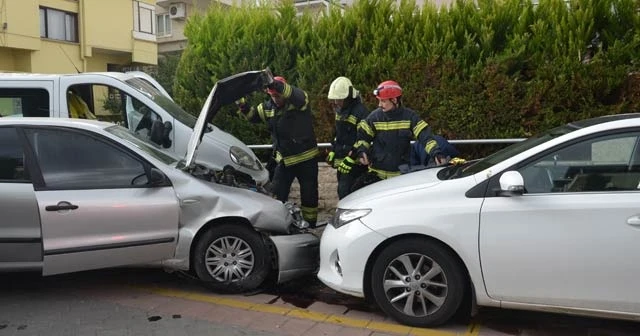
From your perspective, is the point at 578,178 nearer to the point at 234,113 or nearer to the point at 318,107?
the point at 318,107

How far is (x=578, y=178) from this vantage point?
364cm

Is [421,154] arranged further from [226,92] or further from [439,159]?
[226,92]

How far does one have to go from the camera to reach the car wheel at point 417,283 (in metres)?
3.77

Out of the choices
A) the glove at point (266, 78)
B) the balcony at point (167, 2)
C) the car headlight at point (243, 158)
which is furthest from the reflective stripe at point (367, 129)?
the balcony at point (167, 2)

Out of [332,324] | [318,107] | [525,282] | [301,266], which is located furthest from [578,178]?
[318,107]

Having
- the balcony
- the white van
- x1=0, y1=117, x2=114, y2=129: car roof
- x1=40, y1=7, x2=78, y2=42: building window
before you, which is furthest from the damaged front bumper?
the balcony

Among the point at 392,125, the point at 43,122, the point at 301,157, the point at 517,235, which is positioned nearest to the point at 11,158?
the point at 43,122

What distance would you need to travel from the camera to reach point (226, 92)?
5.27 m

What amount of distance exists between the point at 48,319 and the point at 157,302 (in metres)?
0.77

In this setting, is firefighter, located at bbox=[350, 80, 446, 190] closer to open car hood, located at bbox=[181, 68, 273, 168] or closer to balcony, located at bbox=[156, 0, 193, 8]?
open car hood, located at bbox=[181, 68, 273, 168]

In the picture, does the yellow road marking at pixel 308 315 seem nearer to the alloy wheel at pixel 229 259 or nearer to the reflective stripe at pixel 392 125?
the alloy wheel at pixel 229 259

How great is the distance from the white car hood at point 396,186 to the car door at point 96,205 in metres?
1.41

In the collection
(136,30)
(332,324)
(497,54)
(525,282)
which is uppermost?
(136,30)

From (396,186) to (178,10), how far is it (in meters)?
28.6
